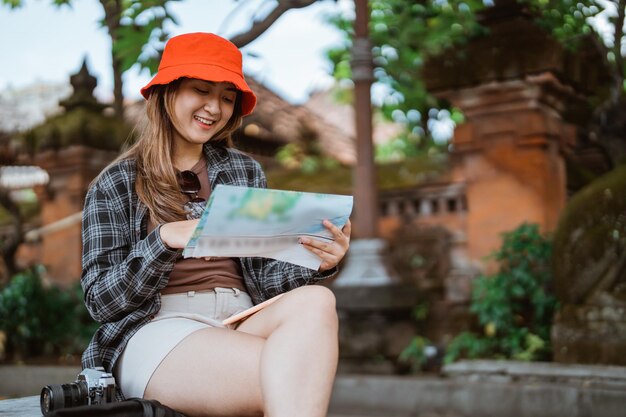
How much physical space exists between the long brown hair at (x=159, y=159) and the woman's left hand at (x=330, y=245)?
411 mm

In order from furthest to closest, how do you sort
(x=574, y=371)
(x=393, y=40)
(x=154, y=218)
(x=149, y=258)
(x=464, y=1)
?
(x=393, y=40)
(x=464, y=1)
(x=574, y=371)
(x=154, y=218)
(x=149, y=258)

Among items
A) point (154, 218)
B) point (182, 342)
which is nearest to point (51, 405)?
point (182, 342)

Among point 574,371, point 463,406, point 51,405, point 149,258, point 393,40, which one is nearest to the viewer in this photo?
point 51,405

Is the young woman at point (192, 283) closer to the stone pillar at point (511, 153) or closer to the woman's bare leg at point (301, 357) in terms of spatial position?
the woman's bare leg at point (301, 357)

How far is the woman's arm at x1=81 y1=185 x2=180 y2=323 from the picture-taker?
7.30 ft

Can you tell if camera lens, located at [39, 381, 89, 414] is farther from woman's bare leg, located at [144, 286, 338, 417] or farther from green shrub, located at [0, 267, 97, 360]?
green shrub, located at [0, 267, 97, 360]

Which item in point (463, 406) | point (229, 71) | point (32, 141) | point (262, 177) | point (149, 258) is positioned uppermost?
point (32, 141)

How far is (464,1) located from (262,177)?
12.3 feet

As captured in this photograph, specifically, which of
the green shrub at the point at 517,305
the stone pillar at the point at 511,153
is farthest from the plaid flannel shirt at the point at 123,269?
the stone pillar at the point at 511,153

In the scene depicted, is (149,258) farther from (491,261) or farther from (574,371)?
(491,261)

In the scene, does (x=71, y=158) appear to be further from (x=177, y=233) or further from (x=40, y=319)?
(x=177, y=233)

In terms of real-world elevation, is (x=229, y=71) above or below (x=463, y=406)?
above

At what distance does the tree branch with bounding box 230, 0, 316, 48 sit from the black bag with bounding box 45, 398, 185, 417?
3749 millimetres

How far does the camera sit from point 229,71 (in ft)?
8.25
